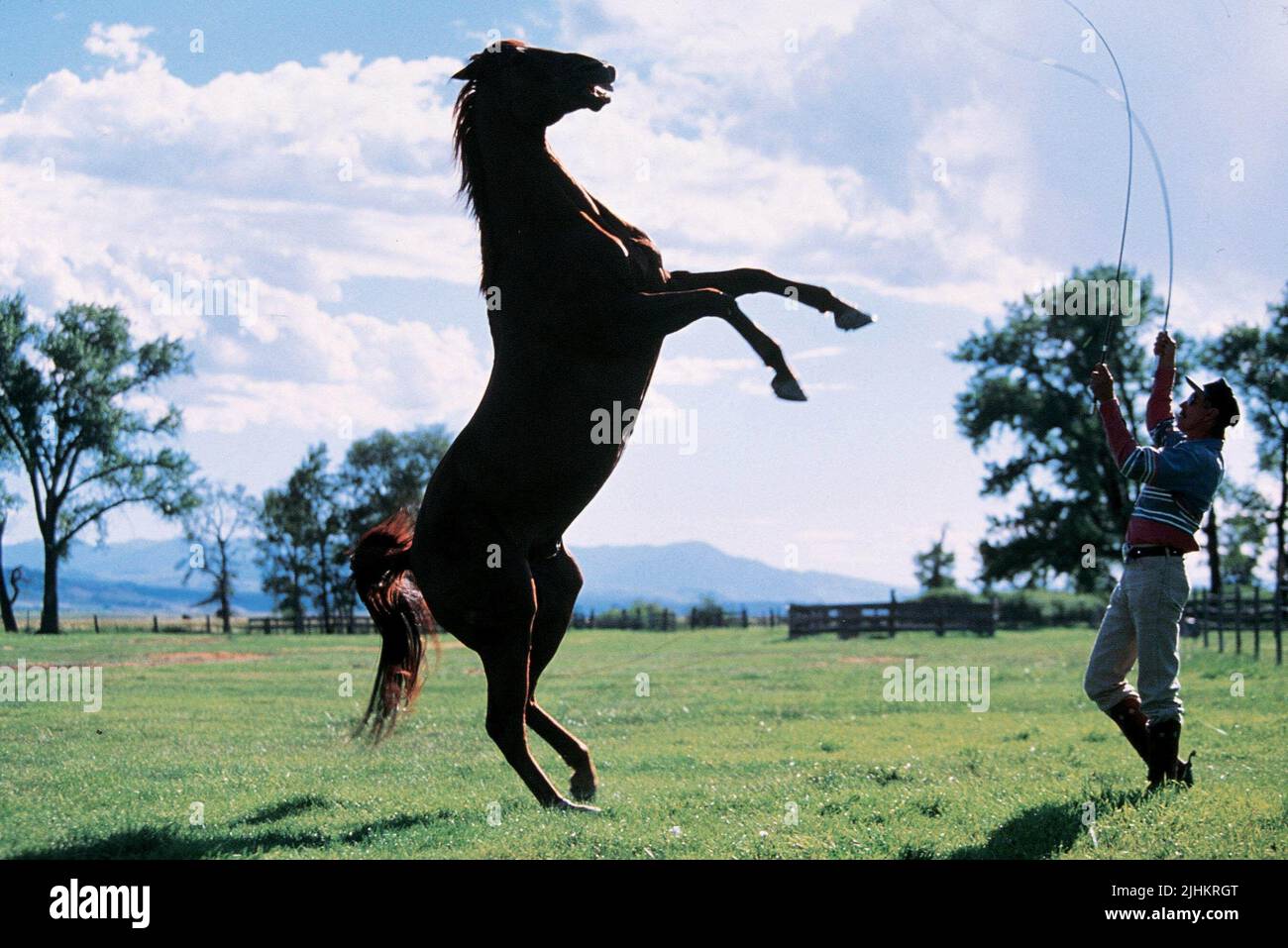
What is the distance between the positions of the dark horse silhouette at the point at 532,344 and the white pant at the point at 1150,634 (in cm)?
248

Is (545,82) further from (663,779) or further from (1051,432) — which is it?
(1051,432)

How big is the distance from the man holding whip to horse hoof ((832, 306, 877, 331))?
1638mm

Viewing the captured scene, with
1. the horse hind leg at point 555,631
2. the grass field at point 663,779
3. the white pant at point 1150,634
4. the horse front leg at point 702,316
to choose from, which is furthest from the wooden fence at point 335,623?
the horse front leg at point 702,316

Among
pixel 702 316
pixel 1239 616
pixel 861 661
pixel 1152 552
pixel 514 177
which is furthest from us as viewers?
pixel 861 661

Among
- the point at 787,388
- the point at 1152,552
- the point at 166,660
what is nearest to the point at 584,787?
the point at 787,388

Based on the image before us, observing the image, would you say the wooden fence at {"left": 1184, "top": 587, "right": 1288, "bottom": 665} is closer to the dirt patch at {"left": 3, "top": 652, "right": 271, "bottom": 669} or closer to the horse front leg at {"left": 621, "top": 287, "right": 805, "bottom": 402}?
the horse front leg at {"left": 621, "top": 287, "right": 805, "bottom": 402}

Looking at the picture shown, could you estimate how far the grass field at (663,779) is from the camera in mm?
5613

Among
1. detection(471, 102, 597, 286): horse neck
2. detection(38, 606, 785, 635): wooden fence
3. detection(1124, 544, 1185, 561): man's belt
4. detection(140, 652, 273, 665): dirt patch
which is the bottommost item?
detection(38, 606, 785, 635): wooden fence

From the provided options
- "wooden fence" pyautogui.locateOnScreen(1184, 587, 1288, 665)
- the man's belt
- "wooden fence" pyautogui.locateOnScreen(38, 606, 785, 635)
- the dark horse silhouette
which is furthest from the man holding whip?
"wooden fence" pyautogui.locateOnScreen(38, 606, 785, 635)

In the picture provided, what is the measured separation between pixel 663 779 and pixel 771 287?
3845 mm

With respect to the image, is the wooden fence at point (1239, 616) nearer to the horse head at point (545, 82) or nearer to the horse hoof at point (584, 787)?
the horse hoof at point (584, 787)

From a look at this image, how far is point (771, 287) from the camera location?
6234 millimetres

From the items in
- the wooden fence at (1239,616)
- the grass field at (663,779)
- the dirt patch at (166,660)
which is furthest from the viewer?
the wooden fence at (1239,616)

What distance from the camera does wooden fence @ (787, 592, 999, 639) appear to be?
40.1 metres
